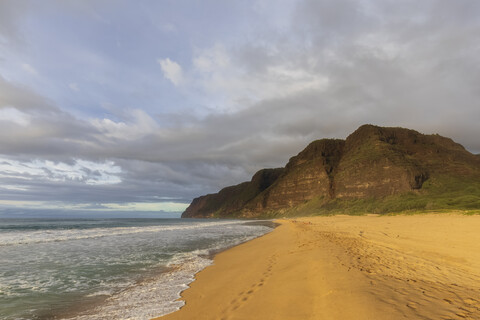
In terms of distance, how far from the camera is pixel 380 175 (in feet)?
388

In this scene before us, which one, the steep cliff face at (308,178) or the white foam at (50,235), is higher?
the steep cliff face at (308,178)

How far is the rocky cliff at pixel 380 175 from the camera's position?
100 meters

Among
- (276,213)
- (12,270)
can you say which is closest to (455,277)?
(12,270)

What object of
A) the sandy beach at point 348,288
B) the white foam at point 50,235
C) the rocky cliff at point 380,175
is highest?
the rocky cliff at point 380,175

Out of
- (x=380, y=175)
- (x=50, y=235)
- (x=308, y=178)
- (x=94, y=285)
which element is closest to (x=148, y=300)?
(x=94, y=285)

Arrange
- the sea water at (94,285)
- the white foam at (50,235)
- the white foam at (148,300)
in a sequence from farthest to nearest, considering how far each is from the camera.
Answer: the white foam at (50,235)
the sea water at (94,285)
the white foam at (148,300)

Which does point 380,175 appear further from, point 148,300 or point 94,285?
point 148,300

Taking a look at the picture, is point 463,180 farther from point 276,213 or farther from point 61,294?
point 61,294

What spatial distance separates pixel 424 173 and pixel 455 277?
129367mm

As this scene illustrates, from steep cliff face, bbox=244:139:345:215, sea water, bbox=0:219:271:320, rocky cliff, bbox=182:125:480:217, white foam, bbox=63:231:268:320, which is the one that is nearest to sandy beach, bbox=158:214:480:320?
white foam, bbox=63:231:268:320

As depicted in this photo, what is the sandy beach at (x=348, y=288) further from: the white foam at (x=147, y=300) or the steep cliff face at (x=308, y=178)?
the steep cliff face at (x=308, y=178)

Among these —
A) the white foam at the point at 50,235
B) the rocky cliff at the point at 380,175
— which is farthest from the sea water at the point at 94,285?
the rocky cliff at the point at 380,175

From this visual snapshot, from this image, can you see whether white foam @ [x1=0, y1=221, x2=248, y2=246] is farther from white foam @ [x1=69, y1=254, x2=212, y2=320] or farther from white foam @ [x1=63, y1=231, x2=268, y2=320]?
white foam @ [x1=69, y1=254, x2=212, y2=320]

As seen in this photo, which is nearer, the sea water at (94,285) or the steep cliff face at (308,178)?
the sea water at (94,285)
